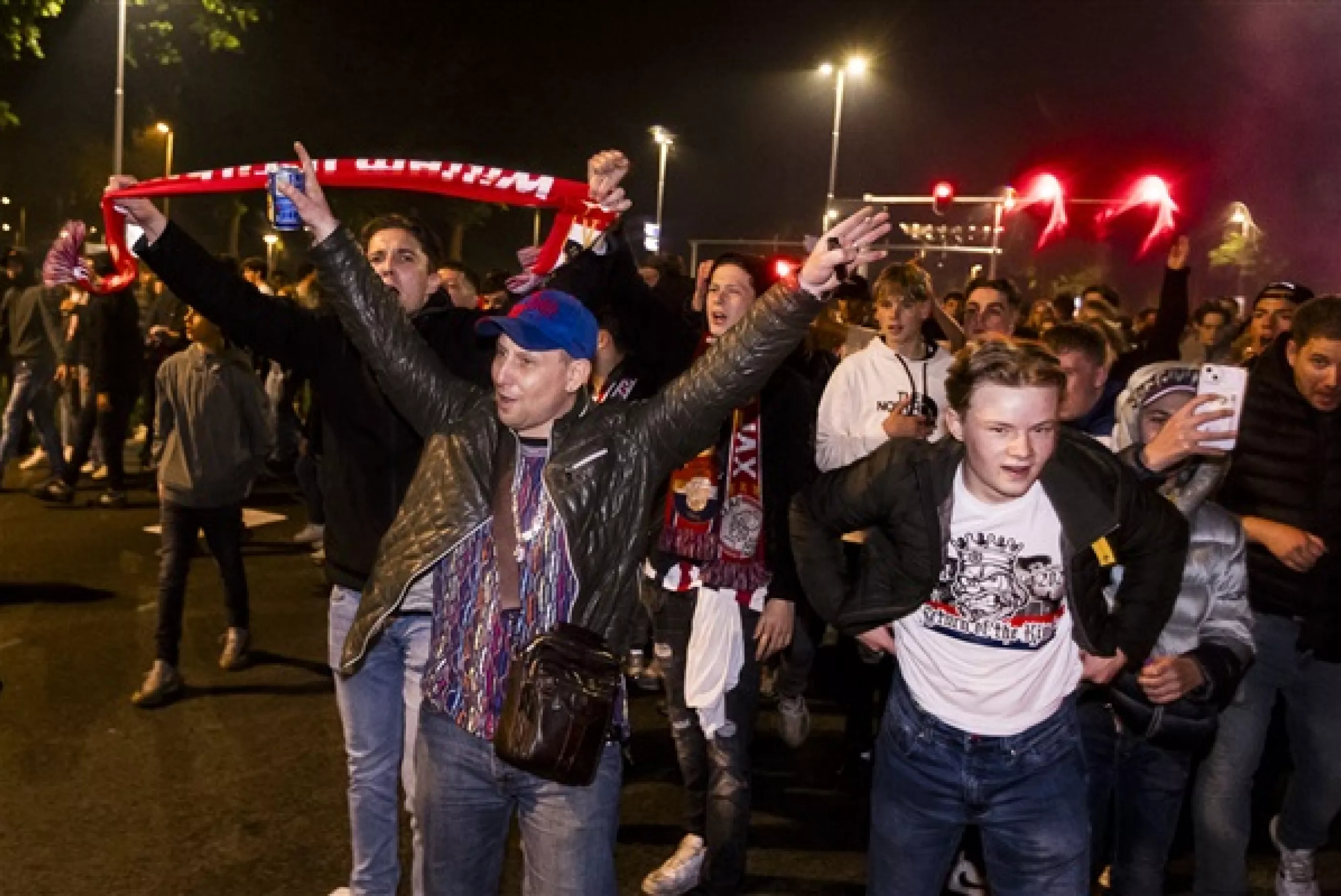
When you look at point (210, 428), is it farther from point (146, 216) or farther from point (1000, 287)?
point (1000, 287)

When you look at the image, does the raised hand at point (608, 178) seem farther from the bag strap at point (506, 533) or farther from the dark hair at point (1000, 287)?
the dark hair at point (1000, 287)

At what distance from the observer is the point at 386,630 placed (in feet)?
13.1

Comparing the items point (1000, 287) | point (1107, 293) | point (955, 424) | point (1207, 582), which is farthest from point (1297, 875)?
point (1107, 293)

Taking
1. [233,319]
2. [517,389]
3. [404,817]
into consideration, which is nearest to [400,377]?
[517,389]

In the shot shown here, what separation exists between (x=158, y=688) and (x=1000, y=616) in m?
4.73

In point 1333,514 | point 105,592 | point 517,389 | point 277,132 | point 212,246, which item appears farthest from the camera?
point 212,246

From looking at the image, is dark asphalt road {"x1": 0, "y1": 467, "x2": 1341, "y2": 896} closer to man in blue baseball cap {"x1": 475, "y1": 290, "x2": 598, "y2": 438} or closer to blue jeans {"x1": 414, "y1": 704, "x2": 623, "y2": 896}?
blue jeans {"x1": 414, "y1": 704, "x2": 623, "y2": 896}

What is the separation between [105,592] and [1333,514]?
7.22m

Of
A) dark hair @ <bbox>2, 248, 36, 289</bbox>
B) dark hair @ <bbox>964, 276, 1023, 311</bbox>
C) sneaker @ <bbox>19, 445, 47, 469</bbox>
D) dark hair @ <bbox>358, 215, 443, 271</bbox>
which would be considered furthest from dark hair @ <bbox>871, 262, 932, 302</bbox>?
dark hair @ <bbox>2, 248, 36, 289</bbox>

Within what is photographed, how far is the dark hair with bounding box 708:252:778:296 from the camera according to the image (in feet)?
16.2

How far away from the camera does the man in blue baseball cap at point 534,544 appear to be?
312 centimetres

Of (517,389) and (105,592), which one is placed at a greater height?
(517,389)

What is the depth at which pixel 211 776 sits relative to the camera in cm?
566

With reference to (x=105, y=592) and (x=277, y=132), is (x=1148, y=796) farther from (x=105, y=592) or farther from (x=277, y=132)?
(x=277, y=132)
